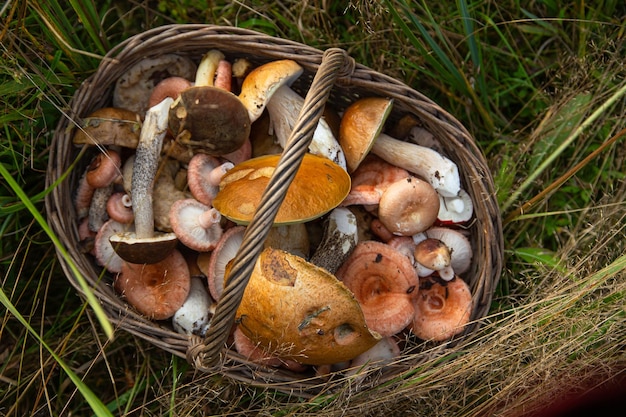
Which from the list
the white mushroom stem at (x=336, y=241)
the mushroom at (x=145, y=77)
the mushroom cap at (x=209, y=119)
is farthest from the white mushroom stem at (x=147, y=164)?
the white mushroom stem at (x=336, y=241)

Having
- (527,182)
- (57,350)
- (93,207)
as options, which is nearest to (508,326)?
(527,182)

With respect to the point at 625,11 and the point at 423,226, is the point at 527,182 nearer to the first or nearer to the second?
the point at 423,226

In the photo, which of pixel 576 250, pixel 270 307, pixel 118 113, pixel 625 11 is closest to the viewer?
pixel 270 307

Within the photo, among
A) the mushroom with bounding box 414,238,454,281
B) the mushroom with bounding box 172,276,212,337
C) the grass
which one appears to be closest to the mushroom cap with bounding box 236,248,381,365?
the grass

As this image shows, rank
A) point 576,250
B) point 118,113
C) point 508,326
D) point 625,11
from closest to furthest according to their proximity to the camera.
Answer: point 508,326, point 118,113, point 576,250, point 625,11

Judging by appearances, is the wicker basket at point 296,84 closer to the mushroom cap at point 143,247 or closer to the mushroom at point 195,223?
the mushroom cap at point 143,247

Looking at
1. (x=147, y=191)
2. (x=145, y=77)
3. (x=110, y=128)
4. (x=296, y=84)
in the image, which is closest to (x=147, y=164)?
(x=147, y=191)

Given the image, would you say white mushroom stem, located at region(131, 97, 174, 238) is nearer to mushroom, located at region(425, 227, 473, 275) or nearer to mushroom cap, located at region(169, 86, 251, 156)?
mushroom cap, located at region(169, 86, 251, 156)
